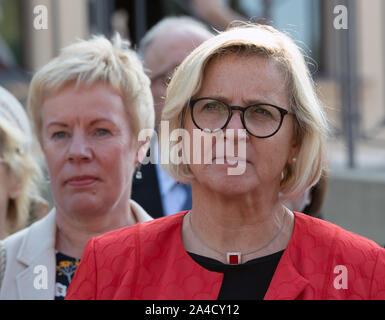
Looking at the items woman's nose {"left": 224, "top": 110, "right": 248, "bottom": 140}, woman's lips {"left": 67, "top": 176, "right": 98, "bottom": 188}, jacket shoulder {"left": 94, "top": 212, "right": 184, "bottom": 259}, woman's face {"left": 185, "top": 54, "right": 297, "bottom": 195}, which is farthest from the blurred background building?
woman's lips {"left": 67, "top": 176, "right": 98, "bottom": 188}

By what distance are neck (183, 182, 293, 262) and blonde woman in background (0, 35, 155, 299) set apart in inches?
28.8

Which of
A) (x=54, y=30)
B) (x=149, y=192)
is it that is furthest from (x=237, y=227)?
(x=54, y=30)

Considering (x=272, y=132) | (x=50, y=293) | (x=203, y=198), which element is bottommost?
(x=50, y=293)

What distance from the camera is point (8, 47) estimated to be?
7680mm

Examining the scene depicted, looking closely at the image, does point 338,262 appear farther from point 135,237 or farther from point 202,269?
point 135,237

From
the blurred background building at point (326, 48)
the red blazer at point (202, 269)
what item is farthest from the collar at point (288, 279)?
the blurred background building at point (326, 48)

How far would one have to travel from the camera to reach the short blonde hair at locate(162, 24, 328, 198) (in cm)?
195

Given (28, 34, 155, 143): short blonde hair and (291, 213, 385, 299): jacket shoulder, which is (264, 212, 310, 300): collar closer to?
(291, 213, 385, 299): jacket shoulder

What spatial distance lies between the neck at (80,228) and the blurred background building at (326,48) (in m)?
0.92

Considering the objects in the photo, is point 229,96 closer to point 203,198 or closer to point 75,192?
point 203,198

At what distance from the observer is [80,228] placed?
8.75ft

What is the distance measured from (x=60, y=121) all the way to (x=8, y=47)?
17.7 feet
